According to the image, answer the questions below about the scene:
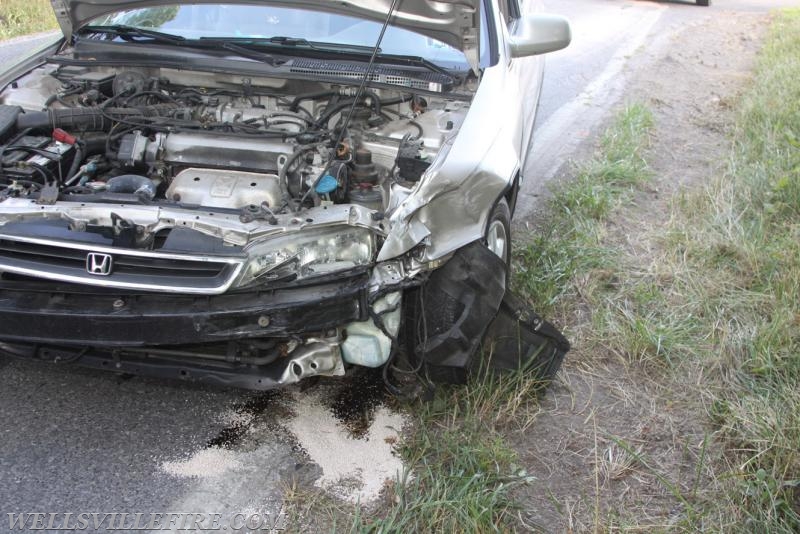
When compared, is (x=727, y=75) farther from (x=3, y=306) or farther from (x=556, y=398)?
(x=3, y=306)

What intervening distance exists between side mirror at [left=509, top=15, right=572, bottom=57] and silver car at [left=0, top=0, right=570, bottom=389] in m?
0.01

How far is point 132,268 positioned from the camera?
2426mm

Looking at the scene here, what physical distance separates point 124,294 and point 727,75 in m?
8.33

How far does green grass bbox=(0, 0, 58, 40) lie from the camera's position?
29.1 feet

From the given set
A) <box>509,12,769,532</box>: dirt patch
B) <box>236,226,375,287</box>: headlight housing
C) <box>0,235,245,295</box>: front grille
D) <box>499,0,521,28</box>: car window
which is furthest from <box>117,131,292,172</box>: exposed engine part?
<box>499,0,521,28</box>: car window

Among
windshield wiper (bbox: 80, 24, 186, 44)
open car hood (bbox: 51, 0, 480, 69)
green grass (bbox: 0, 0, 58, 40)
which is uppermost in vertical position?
open car hood (bbox: 51, 0, 480, 69)

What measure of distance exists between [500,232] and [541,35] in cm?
118

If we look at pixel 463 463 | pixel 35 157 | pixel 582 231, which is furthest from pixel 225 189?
pixel 582 231

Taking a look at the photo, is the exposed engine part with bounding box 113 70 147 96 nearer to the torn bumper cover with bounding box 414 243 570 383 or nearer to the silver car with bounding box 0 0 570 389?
the silver car with bounding box 0 0 570 389

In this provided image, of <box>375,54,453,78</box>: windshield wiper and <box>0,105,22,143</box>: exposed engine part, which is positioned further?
<box>375,54,453,78</box>: windshield wiper

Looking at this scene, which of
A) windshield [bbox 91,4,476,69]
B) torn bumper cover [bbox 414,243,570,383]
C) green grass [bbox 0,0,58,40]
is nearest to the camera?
torn bumper cover [bbox 414,243,570,383]

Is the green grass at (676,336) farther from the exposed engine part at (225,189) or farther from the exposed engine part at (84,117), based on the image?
the exposed engine part at (84,117)

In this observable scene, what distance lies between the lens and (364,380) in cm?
315

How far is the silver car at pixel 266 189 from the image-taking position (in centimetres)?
243
